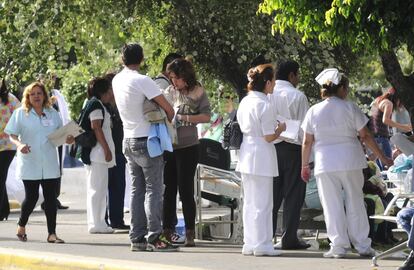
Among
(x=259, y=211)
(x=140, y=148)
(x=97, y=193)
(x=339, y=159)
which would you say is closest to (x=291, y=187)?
(x=259, y=211)

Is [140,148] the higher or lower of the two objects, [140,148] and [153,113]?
the lower

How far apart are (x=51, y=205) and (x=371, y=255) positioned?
3.70 metres

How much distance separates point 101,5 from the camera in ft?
46.6

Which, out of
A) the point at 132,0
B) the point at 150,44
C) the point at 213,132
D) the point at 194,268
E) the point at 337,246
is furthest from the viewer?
the point at 213,132

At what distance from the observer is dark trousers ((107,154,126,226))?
1495 cm

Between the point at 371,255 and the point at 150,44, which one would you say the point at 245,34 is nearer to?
the point at 150,44

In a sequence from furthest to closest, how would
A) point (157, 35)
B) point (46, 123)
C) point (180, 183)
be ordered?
point (157, 35), point (46, 123), point (180, 183)

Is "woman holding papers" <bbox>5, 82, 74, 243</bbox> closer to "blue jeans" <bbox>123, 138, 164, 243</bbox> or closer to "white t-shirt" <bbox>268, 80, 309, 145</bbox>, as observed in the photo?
"blue jeans" <bbox>123, 138, 164, 243</bbox>

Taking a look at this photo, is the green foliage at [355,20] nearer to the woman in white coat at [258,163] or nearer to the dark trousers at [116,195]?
the woman in white coat at [258,163]

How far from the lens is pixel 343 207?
1141 cm

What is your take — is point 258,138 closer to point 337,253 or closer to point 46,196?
point 337,253

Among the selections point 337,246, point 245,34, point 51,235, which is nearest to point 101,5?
point 245,34

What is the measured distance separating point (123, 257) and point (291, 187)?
181 centimetres

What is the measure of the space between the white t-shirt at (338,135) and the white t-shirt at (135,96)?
160cm
